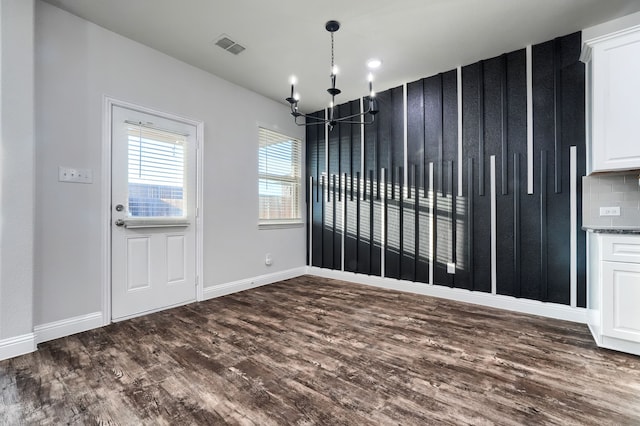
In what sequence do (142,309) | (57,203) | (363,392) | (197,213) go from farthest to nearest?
1. (197,213)
2. (142,309)
3. (57,203)
4. (363,392)

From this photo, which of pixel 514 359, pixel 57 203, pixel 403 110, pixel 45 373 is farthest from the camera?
pixel 403 110

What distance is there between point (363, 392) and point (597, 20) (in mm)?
3672

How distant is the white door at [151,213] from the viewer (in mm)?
2840

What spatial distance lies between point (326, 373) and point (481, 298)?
2.27m

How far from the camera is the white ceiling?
2.44m

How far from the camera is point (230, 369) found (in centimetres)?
194

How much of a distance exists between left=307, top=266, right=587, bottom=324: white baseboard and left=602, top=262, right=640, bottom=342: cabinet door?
65 centimetres

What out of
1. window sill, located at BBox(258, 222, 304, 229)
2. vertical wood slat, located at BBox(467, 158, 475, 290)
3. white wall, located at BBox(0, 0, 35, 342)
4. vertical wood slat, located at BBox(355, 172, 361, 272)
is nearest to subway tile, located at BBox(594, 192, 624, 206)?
vertical wood slat, located at BBox(467, 158, 475, 290)

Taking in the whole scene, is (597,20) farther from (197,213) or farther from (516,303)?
(197,213)

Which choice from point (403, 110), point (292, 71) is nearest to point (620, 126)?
point (403, 110)

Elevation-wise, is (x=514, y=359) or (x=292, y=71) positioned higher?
(x=292, y=71)

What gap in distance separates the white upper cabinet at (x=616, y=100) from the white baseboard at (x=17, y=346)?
464cm

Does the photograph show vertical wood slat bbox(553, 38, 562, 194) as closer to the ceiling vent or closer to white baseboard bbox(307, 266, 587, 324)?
white baseboard bbox(307, 266, 587, 324)

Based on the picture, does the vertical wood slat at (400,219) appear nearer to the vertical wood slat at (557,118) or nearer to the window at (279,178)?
the vertical wood slat at (557,118)
